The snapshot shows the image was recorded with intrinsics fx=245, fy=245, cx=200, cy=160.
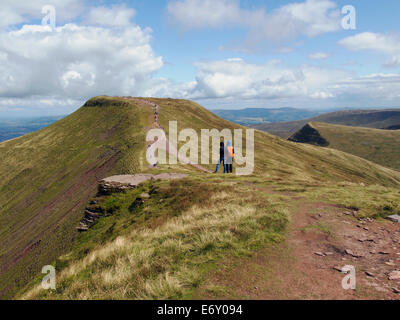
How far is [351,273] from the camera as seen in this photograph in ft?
25.9

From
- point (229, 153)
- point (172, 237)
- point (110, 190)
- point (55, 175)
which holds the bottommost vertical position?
point (55, 175)

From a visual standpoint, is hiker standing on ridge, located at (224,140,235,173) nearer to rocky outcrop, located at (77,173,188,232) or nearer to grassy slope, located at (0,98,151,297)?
rocky outcrop, located at (77,173,188,232)

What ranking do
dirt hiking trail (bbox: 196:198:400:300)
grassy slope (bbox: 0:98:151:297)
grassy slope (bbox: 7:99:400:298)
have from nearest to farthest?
dirt hiking trail (bbox: 196:198:400:300)
grassy slope (bbox: 7:99:400:298)
grassy slope (bbox: 0:98:151:297)

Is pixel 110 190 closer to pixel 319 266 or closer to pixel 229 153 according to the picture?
pixel 229 153

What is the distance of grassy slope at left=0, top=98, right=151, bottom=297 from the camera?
91.6ft

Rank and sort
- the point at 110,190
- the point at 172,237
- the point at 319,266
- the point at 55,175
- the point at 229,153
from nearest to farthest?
the point at 319,266, the point at 172,237, the point at 110,190, the point at 229,153, the point at 55,175

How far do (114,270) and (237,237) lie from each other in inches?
200

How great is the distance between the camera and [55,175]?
56.8 metres

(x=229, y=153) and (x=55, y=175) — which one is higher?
(x=229, y=153)

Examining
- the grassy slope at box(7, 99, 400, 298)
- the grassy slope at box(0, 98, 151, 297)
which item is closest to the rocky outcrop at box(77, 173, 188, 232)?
the grassy slope at box(7, 99, 400, 298)

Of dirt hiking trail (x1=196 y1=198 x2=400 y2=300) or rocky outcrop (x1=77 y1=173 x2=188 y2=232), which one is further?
→ rocky outcrop (x1=77 y1=173 x2=188 y2=232)

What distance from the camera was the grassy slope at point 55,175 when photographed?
2791cm

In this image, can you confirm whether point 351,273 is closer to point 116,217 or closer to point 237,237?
point 237,237

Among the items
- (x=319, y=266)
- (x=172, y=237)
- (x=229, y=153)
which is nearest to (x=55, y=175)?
(x=229, y=153)
